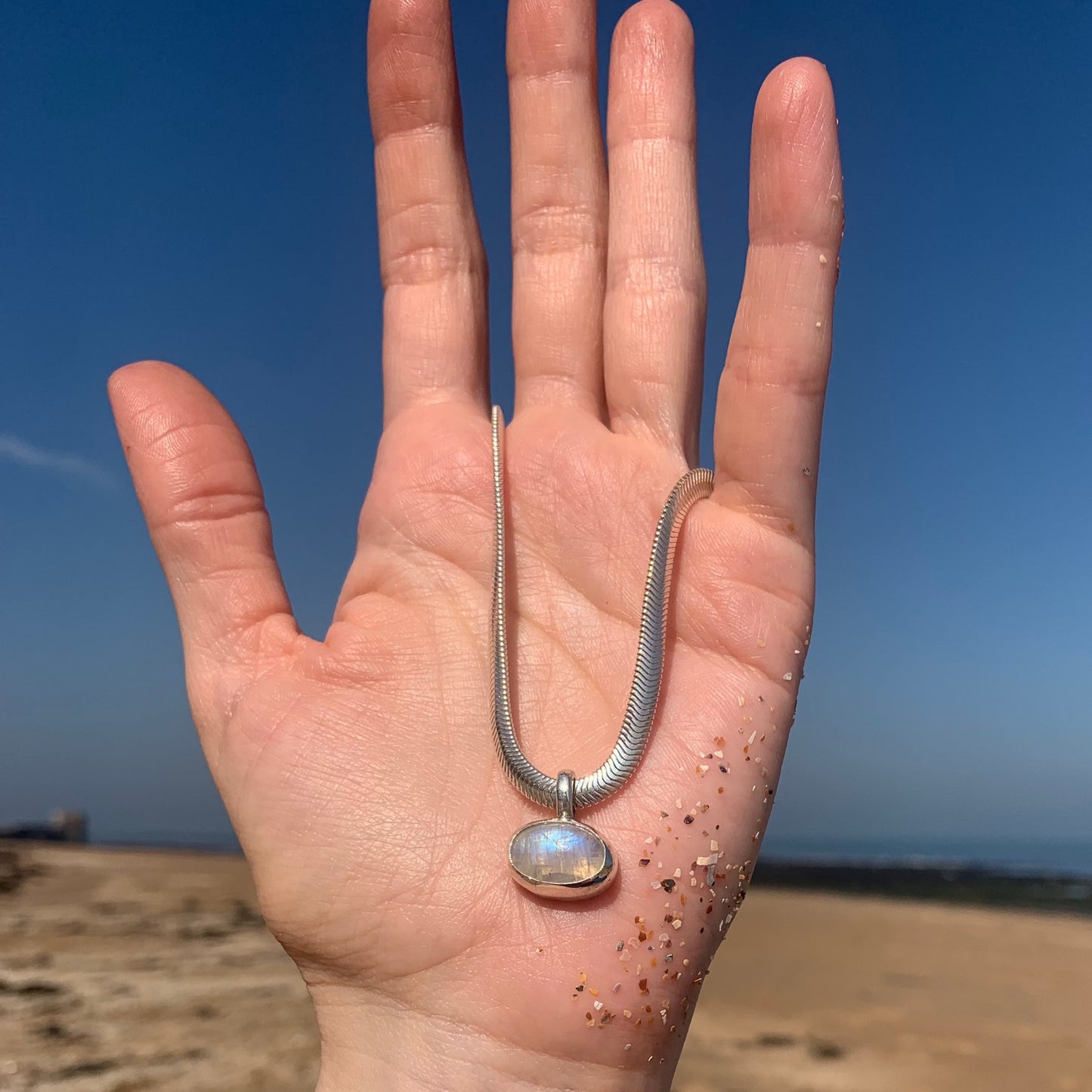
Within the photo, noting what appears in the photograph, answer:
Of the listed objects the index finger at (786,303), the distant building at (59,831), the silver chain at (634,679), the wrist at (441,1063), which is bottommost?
the distant building at (59,831)

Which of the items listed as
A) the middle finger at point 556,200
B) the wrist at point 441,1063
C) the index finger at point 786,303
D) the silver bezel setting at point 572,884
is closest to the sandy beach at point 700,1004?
the wrist at point 441,1063

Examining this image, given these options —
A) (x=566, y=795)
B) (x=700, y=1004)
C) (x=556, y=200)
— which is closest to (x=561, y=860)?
(x=566, y=795)

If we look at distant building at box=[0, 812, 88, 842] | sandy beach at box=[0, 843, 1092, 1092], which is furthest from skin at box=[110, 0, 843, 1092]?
distant building at box=[0, 812, 88, 842]

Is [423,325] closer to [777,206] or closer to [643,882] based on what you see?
[777,206]

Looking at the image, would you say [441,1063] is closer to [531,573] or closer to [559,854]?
[559,854]

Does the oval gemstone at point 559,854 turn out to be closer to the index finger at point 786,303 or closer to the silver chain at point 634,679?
the silver chain at point 634,679

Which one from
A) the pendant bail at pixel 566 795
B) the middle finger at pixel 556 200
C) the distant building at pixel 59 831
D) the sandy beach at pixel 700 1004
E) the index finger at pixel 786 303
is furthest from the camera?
the distant building at pixel 59 831
